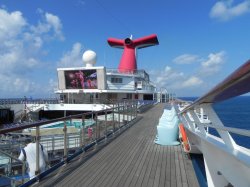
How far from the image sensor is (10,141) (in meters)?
10.6

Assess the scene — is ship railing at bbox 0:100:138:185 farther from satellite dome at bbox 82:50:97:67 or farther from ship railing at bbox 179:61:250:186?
satellite dome at bbox 82:50:97:67

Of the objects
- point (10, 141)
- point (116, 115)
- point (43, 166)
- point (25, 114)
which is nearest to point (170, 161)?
point (43, 166)

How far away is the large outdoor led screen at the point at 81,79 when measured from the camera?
104 ft

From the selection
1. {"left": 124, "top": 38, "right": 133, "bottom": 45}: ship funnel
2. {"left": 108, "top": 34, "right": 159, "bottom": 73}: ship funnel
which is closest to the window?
{"left": 108, "top": 34, "right": 159, "bottom": 73}: ship funnel

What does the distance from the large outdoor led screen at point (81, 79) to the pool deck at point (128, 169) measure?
24.7m

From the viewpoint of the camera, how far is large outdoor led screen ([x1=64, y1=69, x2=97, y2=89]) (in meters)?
31.6

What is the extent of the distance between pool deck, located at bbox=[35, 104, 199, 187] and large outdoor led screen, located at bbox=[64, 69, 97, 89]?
81.0 feet

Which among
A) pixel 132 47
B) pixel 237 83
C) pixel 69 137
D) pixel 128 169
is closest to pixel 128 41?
pixel 132 47

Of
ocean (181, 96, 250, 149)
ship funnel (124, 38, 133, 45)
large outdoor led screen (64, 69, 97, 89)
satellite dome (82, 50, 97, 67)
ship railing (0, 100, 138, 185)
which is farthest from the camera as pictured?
ship funnel (124, 38, 133, 45)

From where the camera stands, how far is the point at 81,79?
105ft

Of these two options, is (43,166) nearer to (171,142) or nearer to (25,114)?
(171,142)

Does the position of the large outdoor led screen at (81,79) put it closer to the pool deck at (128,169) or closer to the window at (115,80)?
the window at (115,80)

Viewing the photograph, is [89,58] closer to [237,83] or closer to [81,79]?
[81,79]

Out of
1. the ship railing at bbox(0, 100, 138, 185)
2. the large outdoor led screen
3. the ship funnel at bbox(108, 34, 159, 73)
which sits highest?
the ship funnel at bbox(108, 34, 159, 73)
